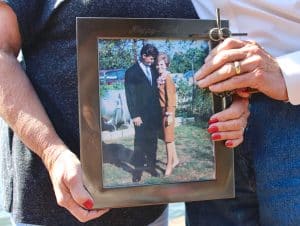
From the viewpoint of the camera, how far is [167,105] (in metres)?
1.11

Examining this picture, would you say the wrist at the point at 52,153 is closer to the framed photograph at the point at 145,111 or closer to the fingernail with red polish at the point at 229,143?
the framed photograph at the point at 145,111

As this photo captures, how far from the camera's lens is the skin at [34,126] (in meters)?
1.08

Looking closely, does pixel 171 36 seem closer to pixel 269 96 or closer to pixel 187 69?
pixel 187 69

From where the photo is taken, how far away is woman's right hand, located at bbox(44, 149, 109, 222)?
1.07 meters

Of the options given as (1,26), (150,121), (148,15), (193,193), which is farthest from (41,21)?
(193,193)

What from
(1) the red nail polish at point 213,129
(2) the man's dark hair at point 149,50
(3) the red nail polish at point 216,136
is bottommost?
(3) the red nail polish at point 216,136

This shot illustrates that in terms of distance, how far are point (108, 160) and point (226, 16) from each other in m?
0.41

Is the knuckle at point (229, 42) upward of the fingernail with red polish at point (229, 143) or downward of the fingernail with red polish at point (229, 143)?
upward

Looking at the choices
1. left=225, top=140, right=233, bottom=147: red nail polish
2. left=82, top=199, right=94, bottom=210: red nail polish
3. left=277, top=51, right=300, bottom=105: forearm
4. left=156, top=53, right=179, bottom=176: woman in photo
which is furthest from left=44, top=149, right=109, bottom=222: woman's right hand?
A: left=277, top=51, right=300, bottom=105: forearm

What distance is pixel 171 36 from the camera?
110 cm

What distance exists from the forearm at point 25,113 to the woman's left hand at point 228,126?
0.29m

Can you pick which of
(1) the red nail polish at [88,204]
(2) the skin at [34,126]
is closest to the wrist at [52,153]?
(2) the skin at [34,126]

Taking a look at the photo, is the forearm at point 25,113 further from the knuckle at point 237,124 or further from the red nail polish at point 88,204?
the knuckle at point 237,124

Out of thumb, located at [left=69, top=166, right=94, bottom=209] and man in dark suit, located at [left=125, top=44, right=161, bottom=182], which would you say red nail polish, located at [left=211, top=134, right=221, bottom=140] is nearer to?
man in dark suit, located at [left=125, top=44, right=161, bottom=182]
